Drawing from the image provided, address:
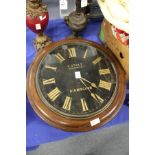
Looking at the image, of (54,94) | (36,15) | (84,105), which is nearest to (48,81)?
(54,94)

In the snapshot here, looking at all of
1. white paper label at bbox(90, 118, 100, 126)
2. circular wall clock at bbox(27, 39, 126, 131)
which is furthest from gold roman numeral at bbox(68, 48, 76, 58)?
white paper label at bbox(90, 118, 100, 126)

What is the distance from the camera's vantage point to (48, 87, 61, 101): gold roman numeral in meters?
0.98

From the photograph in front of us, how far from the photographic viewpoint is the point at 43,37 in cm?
120

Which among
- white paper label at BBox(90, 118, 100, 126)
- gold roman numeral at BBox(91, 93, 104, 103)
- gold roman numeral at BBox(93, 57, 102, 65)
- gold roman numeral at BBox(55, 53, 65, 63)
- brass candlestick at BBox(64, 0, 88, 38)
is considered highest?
brass candlestick at BBox(64, 0, 88, 38)

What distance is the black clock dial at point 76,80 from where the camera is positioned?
969 mm

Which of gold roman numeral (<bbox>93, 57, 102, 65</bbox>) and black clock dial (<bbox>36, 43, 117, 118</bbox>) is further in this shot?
gold roman numeral (<bbox>93, 57, 102, 65</bbox>)

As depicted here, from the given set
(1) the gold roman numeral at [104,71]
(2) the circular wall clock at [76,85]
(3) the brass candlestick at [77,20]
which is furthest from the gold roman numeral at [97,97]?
(3) the brass candlestick at [77,20]

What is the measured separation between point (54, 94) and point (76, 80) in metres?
0.11

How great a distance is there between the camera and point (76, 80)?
1.03 m

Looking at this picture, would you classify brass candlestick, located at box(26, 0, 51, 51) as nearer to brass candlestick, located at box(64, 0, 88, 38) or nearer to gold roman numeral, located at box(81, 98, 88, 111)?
brass candlestick, located at box(64, 0, 88, 38)

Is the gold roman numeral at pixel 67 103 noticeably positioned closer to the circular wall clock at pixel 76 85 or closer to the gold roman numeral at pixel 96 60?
the circular wall clock at pixel 76 85
